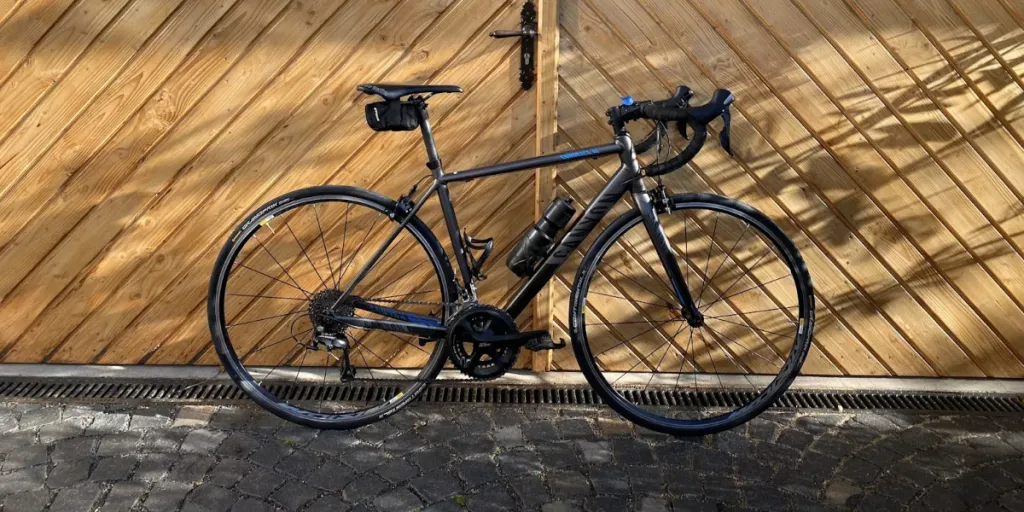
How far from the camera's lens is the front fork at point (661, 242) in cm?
329

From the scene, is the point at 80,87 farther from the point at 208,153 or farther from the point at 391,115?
the point at 391,115

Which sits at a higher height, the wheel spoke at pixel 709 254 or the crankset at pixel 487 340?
the wheel spoke at pixel 709 254

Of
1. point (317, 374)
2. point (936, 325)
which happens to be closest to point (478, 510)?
point (317, 374)

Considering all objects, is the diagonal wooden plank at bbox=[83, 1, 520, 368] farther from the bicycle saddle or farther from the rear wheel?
the bicycle saddle

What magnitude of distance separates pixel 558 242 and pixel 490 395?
2.84ft

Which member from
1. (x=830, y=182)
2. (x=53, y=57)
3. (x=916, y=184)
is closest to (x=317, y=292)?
(x=53, y=57)

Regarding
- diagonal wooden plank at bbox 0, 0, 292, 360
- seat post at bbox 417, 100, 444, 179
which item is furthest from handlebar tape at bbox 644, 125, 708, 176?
diagonal wooden plank at bbox 0, 0, 292, 360

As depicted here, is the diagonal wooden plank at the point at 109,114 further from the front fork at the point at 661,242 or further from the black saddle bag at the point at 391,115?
the front fork at the point at 661,242

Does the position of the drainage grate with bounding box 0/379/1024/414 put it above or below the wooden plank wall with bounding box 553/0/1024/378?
below

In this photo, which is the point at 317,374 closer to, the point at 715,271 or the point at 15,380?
the point at 15,380

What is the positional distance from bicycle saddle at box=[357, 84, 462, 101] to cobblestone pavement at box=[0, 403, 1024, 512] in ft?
4.61

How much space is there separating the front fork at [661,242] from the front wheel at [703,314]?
0.25m

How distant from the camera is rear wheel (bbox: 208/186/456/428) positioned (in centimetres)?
375

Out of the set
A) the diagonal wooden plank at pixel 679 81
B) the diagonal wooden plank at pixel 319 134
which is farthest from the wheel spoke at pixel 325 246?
the diagonal wooden plank at pixel 679 81
